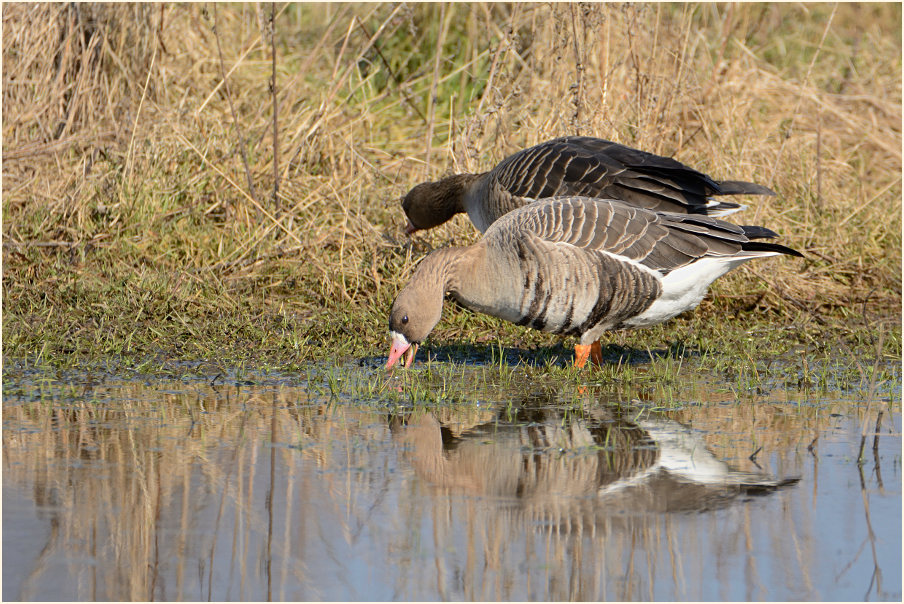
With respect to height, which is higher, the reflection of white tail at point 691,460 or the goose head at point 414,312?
the goose head at point 414,312

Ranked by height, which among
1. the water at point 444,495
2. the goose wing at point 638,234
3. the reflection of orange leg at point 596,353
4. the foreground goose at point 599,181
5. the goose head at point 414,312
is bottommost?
the water at point 444,495

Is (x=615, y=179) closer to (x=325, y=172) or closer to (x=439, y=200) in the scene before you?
(x=439, y=200)

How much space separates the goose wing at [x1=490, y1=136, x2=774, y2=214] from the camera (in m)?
6.71

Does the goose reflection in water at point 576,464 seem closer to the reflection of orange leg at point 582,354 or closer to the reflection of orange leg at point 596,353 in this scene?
the reflection of orange leg at point 582,354

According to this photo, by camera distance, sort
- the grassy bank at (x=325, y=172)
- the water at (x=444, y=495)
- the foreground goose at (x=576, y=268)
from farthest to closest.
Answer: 1. the grassy bank at (x=325, y=172)
2. the foreground goose at (x=576, y=268)
3. the water at (x=444, y=495)

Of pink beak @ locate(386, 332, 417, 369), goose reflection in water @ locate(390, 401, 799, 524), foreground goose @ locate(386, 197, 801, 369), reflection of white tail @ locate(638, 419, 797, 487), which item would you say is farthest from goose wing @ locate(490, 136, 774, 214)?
reflection of white tail @ locate(638, 419, 797, 487)

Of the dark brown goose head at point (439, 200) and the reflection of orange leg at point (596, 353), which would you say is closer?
the reflection of orange leg at point (596, 353)

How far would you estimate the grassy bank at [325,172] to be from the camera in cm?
721

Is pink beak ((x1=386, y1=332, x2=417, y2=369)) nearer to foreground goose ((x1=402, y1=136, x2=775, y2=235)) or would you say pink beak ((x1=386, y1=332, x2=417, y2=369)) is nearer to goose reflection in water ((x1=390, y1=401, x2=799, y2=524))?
goose reflection in water ((x1=390, y1=401, x2=799, y2=524))

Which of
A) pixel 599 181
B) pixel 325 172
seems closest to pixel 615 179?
pixel 599 181

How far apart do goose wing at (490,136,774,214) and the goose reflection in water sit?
73.1 inches

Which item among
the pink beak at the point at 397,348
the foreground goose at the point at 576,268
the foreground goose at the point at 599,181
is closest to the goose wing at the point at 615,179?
the foreground goose at the point at 599,181

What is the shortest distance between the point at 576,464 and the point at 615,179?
9.09ft

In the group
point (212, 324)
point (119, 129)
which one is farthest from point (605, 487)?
point (119, 129)
